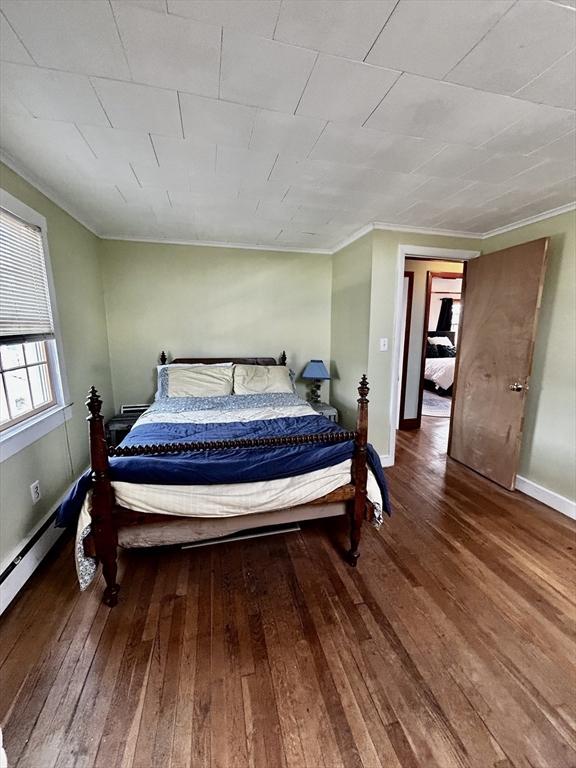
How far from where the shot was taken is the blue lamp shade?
377 centimetres

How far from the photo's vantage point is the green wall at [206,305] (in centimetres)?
351

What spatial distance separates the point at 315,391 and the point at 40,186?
310cm

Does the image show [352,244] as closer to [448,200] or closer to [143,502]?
[448,200]

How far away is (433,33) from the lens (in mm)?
1021

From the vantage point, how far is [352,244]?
340 centimetres

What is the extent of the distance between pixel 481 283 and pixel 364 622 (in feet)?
9.76

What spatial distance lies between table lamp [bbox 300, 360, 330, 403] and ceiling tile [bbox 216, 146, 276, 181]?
2147 mm

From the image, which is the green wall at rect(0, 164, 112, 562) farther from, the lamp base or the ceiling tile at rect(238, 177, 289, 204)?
the lamp base

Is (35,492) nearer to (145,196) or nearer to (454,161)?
(145,196)

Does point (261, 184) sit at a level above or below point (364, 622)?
above

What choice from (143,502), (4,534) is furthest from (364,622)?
(4,534)

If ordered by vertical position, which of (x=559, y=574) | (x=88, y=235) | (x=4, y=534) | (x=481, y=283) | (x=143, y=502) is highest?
(x=88, y=235)

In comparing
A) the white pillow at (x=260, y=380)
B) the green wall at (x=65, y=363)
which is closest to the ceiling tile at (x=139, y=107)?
the green wall at (x=65, y=363)

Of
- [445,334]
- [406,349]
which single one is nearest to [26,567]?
[406,349]
